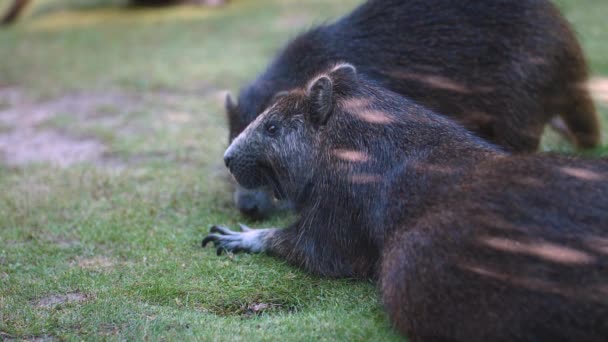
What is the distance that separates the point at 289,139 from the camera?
12.8 feet

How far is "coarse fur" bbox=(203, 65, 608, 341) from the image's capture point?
2.66 m

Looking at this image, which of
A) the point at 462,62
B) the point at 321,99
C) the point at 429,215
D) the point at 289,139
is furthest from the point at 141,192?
the point at 429,215

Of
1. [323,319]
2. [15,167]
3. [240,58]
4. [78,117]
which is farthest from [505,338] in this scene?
[240,58]

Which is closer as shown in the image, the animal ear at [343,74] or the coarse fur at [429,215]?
the coarse fur at [429,215]

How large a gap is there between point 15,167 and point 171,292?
2.79 meters

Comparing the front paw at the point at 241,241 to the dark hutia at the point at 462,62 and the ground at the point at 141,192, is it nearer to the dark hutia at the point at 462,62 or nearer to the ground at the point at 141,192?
the ground at the point at 141,192

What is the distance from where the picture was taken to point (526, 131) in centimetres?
493

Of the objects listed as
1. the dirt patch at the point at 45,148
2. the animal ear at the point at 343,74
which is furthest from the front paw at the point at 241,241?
the dirt patch at the point at 45,148

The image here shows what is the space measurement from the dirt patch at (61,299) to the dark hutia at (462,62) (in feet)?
4.76

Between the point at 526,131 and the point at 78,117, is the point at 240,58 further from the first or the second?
the point at 526,131

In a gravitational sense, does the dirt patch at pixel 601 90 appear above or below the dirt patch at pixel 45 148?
above

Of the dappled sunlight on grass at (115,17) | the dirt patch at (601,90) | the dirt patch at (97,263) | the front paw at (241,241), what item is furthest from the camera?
the dappled sunlight on grass at (115,17)

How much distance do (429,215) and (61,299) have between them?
72.7 inches

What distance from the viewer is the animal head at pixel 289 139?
3.86 m
